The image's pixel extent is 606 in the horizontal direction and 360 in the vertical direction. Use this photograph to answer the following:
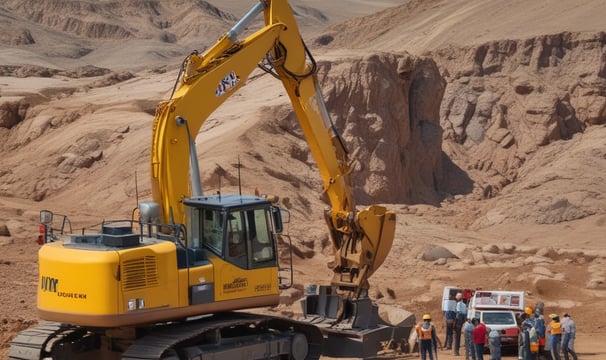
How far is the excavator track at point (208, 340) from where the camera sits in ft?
47.2

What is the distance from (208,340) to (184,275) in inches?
41.1

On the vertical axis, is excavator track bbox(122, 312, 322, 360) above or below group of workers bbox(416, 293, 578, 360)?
above

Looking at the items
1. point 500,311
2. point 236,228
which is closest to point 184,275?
point 236,228

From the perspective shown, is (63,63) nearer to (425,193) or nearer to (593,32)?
(593,32)

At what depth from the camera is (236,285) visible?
15.1m

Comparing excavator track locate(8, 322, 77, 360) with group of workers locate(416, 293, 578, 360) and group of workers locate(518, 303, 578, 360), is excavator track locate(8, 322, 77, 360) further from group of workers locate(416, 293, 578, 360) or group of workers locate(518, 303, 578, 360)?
group of workers locate(518, 303, 578, 360)

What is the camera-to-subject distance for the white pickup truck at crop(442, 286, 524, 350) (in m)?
22.4

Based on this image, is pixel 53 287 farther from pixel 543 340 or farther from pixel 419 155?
pixel 419 155

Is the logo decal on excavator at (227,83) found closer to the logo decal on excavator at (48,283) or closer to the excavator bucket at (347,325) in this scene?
the excavator bucket at (347,325)

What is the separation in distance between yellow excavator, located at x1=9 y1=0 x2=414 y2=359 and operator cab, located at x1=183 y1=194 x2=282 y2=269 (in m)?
0.01

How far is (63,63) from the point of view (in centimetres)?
10100

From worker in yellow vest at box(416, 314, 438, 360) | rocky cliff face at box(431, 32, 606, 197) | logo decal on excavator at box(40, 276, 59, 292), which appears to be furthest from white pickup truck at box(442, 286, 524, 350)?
rocky cliff face at box(431, 32, 606, 197)

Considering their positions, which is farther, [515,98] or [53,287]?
[515,98]

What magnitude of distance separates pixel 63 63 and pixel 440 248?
7307 cm
